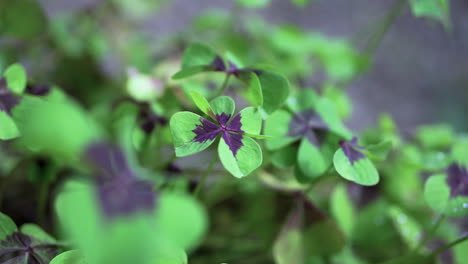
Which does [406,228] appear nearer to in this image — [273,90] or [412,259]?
[412,259]

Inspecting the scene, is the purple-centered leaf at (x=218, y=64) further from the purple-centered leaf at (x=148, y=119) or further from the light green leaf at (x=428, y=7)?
the light green leaf at (x=428, y=7)

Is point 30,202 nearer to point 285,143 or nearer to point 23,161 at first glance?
point 23,161

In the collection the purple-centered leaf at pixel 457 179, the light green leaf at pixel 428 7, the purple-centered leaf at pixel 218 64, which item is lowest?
the purple-centered leaf at pixel 457 179

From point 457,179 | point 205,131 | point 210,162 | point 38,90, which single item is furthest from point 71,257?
point 457,179

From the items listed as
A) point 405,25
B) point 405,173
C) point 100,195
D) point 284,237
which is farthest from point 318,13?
point 100,195

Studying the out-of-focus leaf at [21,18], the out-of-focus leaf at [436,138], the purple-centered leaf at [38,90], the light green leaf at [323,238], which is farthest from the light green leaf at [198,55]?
the out-of-focus leaf at [436,138]
